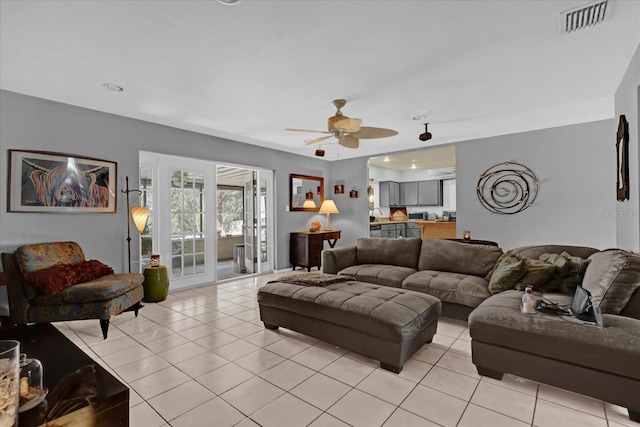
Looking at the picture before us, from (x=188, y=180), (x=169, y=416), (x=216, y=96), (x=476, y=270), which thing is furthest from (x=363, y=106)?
(x=169, y=416)

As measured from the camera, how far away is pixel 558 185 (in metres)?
4.69

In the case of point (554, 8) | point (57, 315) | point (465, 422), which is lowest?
point (465, 422)

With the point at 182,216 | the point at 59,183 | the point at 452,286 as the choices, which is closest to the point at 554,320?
the point at 452,286

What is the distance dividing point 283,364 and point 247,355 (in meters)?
0.35

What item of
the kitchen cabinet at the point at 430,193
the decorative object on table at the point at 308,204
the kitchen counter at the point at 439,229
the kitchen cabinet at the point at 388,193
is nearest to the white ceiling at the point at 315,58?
the decorative object on table at the point at 308,204

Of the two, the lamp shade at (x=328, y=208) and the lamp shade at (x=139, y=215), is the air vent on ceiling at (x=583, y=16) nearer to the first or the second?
the lamp shade at (x=139, y=215)

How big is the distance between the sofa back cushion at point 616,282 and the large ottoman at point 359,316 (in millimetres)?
1106

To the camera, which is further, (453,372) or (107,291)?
(107,291)

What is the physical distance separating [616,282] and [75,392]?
3.12 meters

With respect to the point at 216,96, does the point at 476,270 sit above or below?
below

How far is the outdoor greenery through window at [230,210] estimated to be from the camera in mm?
7914

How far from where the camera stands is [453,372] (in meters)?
2.30

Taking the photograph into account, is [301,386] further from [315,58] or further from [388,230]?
[388,230]

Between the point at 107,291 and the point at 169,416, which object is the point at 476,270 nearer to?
the point at 169,416
